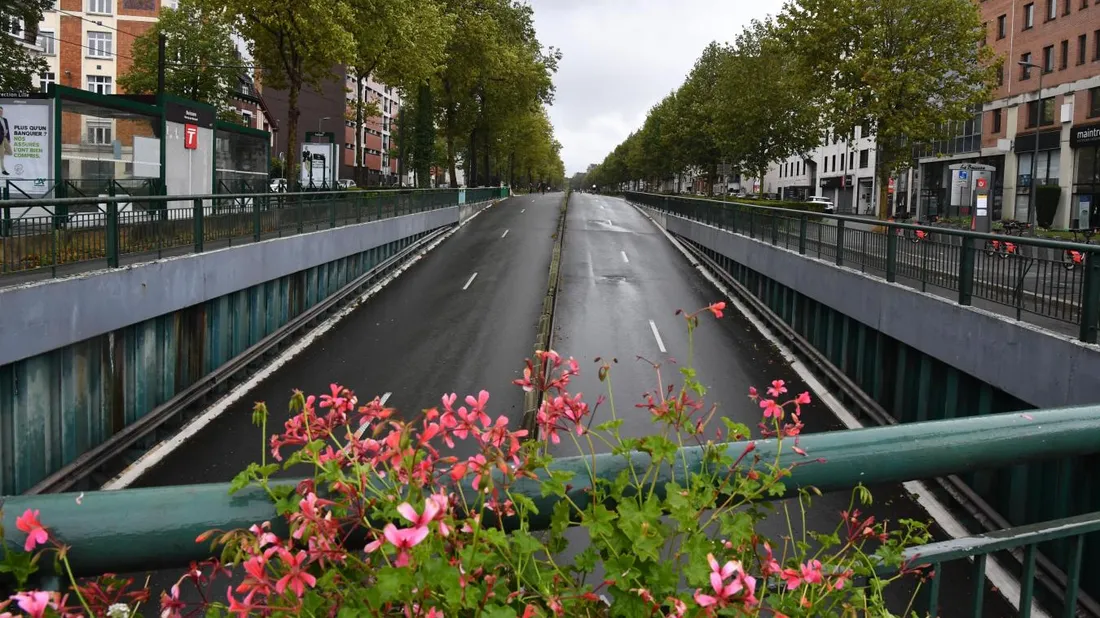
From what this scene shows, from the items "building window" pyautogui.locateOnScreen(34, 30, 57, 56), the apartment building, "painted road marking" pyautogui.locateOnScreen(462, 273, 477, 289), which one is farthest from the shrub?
"building window" pyautogui.locateOnScreen(34, 30, 57, 56)

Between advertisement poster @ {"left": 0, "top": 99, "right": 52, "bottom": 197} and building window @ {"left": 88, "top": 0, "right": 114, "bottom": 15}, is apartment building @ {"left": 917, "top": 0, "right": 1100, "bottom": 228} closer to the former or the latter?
advertisement poster @ {"left": 0, "top": 99, "right": 52, "bottom": 197}

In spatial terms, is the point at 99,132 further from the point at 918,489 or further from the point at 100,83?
the point at 100,83

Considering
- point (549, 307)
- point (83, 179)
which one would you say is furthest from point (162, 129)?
point (549, 307)

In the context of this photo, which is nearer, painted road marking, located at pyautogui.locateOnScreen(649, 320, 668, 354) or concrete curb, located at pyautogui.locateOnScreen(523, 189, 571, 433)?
concrete curb, located at pyautogui.locateOnScreen(523, 189, 571, 433)

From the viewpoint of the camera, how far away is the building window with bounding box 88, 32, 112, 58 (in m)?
74.9

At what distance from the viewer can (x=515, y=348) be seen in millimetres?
19859

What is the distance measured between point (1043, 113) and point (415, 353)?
1583 inches

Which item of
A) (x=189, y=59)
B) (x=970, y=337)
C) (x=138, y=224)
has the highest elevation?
(x=189, y=59)

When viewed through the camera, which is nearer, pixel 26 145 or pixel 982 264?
pixel 982 264

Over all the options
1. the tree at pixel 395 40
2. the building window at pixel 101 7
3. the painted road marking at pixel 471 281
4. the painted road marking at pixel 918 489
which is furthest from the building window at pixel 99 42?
the painted road marking at pixel 918 489

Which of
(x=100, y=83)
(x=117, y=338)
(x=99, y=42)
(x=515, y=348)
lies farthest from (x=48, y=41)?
(x=117, y=338)

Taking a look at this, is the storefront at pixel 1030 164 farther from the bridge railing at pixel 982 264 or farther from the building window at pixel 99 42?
the building window at pixel 99 42

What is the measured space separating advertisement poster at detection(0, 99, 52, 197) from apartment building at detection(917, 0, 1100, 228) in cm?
3123

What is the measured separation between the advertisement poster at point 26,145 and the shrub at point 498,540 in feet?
67.9
